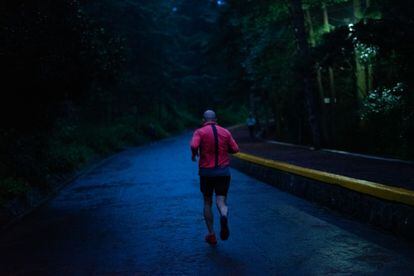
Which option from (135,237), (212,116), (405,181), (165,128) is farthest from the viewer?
(165,128)

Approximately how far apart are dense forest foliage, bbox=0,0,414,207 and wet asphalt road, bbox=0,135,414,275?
290 centimetres

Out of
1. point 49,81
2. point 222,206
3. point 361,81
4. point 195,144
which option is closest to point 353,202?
point 222,206

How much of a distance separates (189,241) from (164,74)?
4276 cm

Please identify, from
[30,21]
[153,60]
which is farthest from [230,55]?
[30,21]

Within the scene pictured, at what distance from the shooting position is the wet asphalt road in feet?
22.5

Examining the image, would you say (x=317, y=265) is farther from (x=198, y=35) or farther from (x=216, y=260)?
(x=198, y=35)

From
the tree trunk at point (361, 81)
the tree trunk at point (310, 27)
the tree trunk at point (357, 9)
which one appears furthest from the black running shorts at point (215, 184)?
the tree trunk at point (310, 27)

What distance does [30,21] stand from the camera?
12016 mm

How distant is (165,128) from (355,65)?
36666mm

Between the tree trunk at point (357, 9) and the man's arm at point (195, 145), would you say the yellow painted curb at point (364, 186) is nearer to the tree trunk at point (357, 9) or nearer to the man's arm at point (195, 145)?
the man's arm at point (195, 145)

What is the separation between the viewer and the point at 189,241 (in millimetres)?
8461

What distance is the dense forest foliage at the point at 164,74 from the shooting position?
1258cm

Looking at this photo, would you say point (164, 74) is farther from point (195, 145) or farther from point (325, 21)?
point (195, 145)

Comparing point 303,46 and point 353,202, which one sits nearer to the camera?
point 353,202
